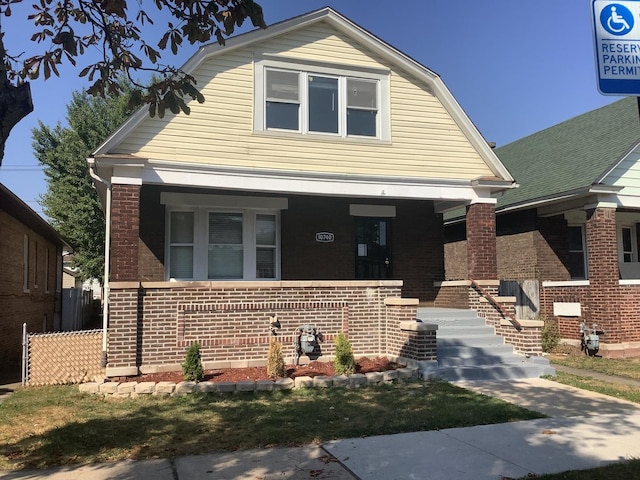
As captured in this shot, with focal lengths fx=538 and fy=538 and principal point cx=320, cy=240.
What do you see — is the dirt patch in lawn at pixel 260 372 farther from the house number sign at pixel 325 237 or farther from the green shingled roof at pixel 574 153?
the green shingled roof at pixel 574 153

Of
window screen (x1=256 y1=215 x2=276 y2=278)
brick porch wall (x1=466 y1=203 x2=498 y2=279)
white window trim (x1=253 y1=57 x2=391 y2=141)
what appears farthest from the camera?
window screen (x1=256 y1=215 x2=276 y2=278)

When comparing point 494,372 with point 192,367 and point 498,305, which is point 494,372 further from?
point 192,367

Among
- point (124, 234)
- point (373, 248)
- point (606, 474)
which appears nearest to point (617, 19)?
point (606, 474)

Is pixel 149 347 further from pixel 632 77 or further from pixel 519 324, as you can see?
pixel 632 77

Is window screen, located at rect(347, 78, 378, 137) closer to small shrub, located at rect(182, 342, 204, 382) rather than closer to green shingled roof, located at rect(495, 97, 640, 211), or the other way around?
green shingled roof, located at rect(495, 97, 640, 211)

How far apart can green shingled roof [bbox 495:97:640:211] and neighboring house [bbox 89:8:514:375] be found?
2.46 metres

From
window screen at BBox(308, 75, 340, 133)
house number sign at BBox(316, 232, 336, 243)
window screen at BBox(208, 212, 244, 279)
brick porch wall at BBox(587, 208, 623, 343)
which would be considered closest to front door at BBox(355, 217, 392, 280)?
house number sign at BBox(316, 232, 336, 243)

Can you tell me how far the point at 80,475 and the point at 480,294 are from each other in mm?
9071

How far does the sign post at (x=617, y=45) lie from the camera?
3.91m

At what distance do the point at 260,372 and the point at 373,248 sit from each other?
5.37 meters

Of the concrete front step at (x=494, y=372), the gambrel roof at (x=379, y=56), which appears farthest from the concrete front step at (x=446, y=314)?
the gambrel roof at (x=379, y=56)

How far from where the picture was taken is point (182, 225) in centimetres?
1192

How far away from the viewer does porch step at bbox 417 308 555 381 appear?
371 inches

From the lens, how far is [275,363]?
28.9ft
